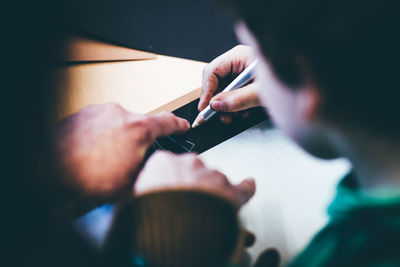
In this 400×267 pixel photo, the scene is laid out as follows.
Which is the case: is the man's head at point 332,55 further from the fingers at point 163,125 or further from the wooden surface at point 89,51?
the wooden surface at point 89,51

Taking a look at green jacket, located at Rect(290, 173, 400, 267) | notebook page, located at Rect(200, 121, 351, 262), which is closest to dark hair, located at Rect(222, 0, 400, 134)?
green jacket, located at Rect(290, 173, 400, 267)

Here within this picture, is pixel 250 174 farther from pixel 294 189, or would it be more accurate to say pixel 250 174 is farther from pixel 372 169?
pixel 372 169

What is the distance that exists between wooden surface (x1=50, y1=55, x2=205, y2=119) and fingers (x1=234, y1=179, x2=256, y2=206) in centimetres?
23

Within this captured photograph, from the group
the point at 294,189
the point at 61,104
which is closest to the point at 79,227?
the point at 61,104

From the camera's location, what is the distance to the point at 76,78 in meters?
0.52

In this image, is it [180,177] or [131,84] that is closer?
[180,177]

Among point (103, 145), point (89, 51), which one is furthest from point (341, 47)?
point (89, 51)

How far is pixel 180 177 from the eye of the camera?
34 centimetres

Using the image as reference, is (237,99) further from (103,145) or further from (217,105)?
(103,145)

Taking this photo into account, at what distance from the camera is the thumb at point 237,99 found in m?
0.48

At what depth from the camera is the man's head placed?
0.58 feet

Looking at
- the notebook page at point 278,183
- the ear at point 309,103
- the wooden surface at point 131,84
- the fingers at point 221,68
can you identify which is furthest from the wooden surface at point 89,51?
the ear at point 309,103

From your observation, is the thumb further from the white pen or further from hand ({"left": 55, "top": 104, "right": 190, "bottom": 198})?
hand ({"left": 55, "top": 104, "right": 190, "bottom": 198})

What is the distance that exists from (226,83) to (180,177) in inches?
13.2
